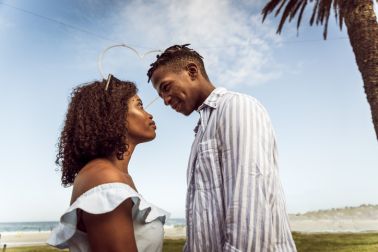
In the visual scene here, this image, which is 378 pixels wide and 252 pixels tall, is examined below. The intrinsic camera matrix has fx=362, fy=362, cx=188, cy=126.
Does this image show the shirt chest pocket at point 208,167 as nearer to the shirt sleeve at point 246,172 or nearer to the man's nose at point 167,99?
the shirt sleeve at point 246,172

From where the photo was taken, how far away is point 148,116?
2.71 meters

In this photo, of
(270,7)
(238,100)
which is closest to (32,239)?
(270,7)

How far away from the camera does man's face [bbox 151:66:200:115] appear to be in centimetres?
250

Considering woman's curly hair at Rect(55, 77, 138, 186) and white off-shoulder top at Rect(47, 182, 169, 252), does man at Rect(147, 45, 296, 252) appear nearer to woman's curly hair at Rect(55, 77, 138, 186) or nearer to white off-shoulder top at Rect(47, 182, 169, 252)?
white off-shoulder top at Rect(47, 182, 169, 252)

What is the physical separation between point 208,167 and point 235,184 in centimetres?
21

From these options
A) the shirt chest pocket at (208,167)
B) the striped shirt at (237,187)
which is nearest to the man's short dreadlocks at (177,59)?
the striped shirt at (237,187)

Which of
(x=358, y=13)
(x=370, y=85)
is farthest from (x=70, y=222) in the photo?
(x=358, y=13)

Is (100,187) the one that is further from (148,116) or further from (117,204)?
(148,116)

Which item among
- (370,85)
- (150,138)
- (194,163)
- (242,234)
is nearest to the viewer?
(242,234)

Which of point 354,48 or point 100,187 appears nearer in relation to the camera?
point 100,187

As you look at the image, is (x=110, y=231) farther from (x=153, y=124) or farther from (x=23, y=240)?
(x=23, y=240)

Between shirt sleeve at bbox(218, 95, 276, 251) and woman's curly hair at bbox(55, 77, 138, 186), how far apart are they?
75 cm

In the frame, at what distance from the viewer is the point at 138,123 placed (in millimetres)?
2590

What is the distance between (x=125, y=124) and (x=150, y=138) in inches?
11.8
